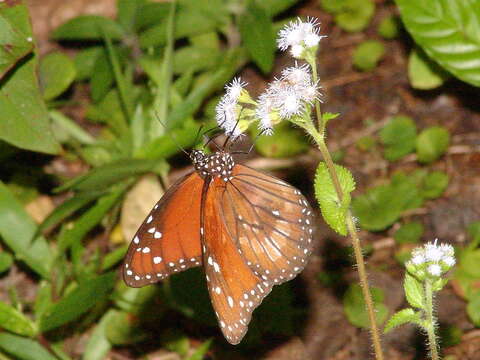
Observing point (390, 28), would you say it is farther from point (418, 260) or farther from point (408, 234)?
point (418, 260)

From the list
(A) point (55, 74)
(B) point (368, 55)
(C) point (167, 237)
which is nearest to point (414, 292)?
(C) point (167, 237)

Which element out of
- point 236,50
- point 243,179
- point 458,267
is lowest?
point 458,267

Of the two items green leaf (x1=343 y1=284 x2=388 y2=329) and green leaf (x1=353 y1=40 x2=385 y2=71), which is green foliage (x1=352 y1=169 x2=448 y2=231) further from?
green leaf (x1=353 y1=40 x2=385 y2=71)

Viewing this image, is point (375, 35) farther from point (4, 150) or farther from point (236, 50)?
point (4, 150)

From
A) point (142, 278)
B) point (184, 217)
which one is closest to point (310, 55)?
point (184, 217)

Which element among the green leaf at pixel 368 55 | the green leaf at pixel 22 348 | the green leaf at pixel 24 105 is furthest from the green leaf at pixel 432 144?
the green leaf at pixel 22 348

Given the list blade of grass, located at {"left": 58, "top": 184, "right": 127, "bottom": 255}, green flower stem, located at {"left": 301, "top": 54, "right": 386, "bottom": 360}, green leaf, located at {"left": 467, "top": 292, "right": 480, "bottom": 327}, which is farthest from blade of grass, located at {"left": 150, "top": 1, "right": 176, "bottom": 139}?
green leaf, located at {"left": 467, "top": 292, "right": 480, "bottom": 327}
